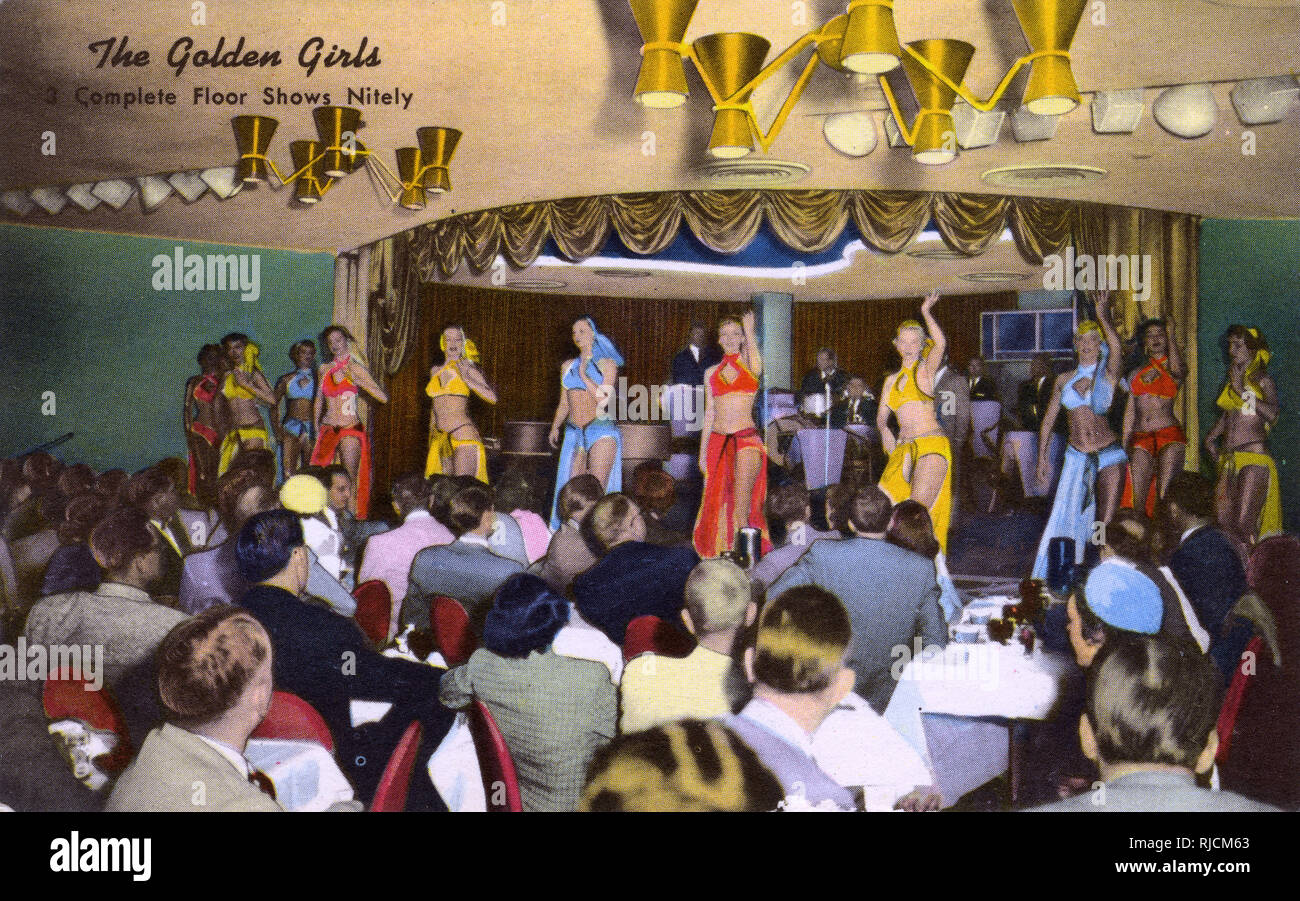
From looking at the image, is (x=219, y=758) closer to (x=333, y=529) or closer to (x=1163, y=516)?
(x=333, y=529)

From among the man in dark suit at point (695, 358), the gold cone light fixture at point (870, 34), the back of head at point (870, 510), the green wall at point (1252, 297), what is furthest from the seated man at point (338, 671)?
the man in dark suit at point (695, 358)

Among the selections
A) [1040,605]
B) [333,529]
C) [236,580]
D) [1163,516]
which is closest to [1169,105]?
[1163,516]

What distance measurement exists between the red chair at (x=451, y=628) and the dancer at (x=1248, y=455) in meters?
4.12

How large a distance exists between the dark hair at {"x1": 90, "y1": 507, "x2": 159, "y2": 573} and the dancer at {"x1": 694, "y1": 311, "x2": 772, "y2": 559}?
3320mm

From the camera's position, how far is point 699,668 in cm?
260

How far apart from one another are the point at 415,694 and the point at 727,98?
7.98ft

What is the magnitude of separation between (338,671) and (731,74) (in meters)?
2.53

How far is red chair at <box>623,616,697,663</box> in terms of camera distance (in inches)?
114

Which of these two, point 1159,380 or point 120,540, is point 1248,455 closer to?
point 1159,380

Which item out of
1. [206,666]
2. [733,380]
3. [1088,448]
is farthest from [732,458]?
[206,666]

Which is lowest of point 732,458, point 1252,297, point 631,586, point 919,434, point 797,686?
point 797,686

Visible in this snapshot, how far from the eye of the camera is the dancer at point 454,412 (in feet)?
21.4

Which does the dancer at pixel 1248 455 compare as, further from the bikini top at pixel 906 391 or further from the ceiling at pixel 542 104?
the bikini top at pixel 906 391

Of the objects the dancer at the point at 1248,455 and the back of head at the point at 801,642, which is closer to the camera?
the back of head at the point at 801,642
